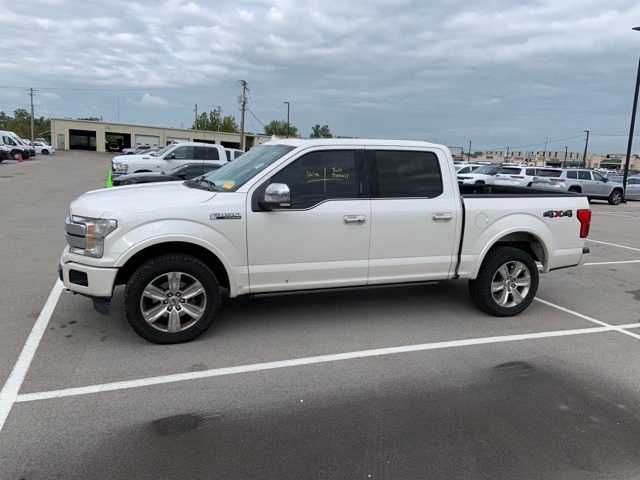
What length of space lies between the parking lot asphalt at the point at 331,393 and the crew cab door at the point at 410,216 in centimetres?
65

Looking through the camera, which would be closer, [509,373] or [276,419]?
[276,419]

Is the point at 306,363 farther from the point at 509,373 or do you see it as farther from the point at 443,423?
the point at 509,373

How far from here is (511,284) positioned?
19.7 ft

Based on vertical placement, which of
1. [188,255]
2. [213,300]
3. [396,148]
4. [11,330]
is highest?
[396,148]

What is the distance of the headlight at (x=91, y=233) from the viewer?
175 inches

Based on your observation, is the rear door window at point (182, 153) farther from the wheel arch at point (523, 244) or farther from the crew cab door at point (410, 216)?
the wheel arch at point (523, 244)

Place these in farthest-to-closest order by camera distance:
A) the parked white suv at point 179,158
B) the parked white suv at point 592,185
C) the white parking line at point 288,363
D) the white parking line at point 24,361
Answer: the parked white suv at point 592,185 < the parked white suv at point 179,158 < the white parking line at point 288,363 < the white parking line at point 24,361

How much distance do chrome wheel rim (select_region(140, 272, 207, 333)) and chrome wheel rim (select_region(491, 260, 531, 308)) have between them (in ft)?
10.7

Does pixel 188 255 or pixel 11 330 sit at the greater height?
pixel 188 255

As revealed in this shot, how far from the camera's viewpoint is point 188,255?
4742mm

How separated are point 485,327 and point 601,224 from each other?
13.0 meters

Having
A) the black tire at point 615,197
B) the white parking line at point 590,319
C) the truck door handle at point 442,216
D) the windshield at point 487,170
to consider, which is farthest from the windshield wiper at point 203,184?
the windshield at point 487,170

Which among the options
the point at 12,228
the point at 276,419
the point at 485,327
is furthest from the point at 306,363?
the point at 12,228

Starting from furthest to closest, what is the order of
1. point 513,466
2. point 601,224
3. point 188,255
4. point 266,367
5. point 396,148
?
point 601,224 → point 396,148 → point 188,255 → point 266,367 → point 513,466
